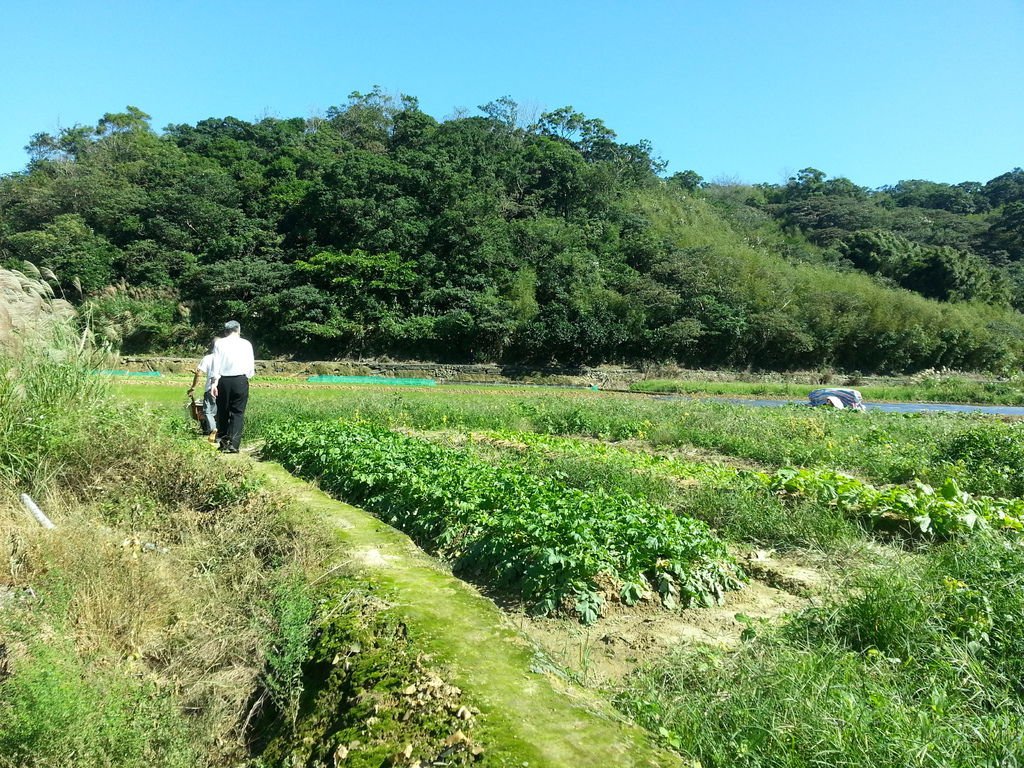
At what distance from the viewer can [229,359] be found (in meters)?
8.45

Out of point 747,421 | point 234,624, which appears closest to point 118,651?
point 234,624

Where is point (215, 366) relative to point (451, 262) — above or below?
below

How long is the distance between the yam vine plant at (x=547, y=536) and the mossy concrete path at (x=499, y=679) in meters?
0.38

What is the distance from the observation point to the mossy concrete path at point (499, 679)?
7.89 ft

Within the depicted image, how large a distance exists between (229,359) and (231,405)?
1.93ft

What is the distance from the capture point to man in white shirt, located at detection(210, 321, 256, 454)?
332 inches

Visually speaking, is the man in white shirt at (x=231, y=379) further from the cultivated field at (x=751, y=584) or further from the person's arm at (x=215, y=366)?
the cultivated field at (x=751, y=584)

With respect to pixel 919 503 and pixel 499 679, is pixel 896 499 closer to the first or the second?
pixel 919 503

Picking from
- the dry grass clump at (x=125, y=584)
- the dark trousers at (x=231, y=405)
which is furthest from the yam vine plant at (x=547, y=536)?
the dark trousers at (x=231, y=405)

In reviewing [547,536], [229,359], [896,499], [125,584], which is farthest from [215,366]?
[896,499]

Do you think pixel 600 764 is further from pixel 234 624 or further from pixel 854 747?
pixel 234 624

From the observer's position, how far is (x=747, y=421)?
12.5 meters

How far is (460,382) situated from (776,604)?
2938 centimetres

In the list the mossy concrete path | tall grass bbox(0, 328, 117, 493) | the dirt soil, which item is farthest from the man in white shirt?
the dirt soil
